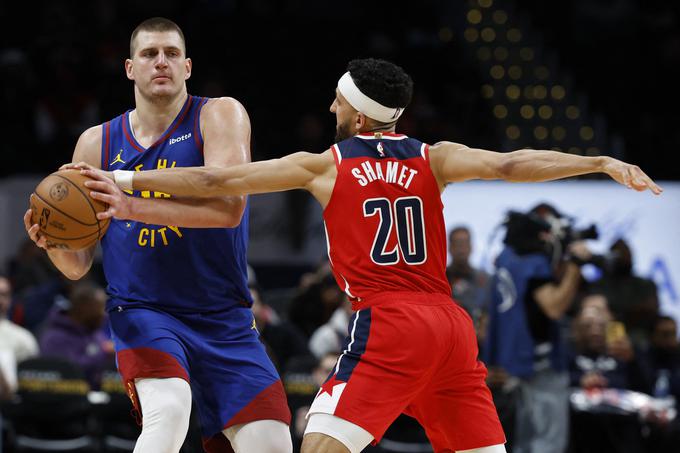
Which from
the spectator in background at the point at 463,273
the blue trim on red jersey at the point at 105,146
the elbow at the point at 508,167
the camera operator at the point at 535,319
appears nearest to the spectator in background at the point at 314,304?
the spectator in background at the point at 463,273

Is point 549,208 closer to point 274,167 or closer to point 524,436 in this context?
point 524,436

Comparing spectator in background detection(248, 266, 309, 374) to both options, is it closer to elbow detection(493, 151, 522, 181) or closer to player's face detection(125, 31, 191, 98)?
player's face detection(125, 31, 191, 98)

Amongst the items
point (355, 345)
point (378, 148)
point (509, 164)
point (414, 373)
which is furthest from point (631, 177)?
point (355, 345)

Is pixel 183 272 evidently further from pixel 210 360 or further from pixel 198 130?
pixel 198 130

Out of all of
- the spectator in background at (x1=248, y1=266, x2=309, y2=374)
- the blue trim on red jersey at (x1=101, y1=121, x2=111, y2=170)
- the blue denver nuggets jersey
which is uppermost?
the blue trim on red jersey at (x1=101, y1=121, x2=111, y2=170)

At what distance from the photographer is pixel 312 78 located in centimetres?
1673

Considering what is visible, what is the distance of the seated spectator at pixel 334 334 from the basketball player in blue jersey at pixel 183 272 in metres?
4.11

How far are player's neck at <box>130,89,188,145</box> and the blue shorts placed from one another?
852 millimetres

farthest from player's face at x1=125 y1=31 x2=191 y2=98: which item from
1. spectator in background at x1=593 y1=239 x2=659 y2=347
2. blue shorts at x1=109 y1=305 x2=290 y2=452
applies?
spectator in background at x1=593 y1=239 x2=659 y2=347

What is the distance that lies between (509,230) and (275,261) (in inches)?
212

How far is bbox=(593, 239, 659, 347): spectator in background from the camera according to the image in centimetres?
1234

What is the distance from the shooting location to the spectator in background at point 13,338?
33.6 feet

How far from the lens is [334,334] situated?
→ 32.3ft

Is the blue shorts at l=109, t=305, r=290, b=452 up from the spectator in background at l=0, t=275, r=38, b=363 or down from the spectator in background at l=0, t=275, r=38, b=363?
up
